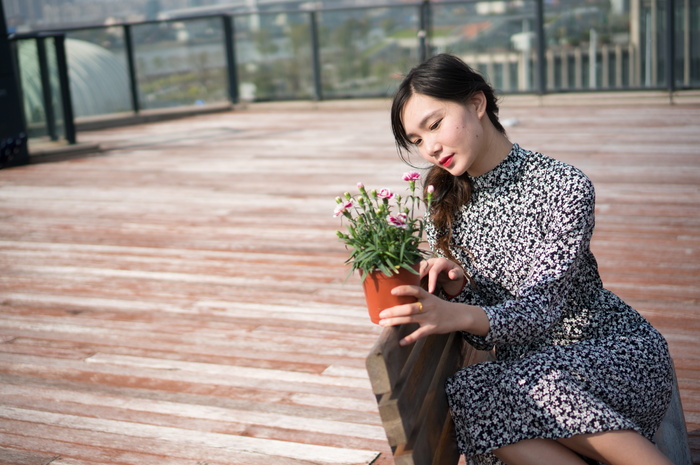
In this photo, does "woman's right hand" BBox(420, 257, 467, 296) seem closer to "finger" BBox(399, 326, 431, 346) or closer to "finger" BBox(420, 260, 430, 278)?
"finger" BBox(420, 260, 430, 278)

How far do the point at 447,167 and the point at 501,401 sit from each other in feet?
1.83

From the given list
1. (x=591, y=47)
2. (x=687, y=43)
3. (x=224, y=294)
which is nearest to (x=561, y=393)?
(x=224, y=294)

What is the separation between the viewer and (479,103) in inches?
78.1

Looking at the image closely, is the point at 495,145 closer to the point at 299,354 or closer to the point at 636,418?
the point at 636,418

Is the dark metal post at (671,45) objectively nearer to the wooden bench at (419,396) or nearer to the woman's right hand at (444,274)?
the wooden bench at (419,396)

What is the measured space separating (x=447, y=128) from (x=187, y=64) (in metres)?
10.7

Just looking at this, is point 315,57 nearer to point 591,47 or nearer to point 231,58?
point 231,58

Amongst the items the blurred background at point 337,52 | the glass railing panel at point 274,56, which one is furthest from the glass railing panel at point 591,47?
the glass railing panel at point 274,56

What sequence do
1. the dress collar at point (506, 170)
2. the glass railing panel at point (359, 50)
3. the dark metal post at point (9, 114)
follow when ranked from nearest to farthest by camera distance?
the dress collar at point (506, 170), the dark metal post at point (9, 114), the glass railing panel at point (359, 50)

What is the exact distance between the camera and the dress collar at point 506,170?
2.02 metres

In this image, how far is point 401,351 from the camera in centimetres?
158

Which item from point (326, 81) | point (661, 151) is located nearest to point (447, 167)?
point (661, 151)

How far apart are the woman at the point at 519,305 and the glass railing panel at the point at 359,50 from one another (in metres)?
9.59

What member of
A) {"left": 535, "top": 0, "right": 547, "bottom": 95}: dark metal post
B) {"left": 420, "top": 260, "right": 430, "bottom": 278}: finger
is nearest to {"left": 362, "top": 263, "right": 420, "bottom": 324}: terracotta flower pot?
{"left": 420, "top": 260, "right": 430, "bottom": 278}: finger
